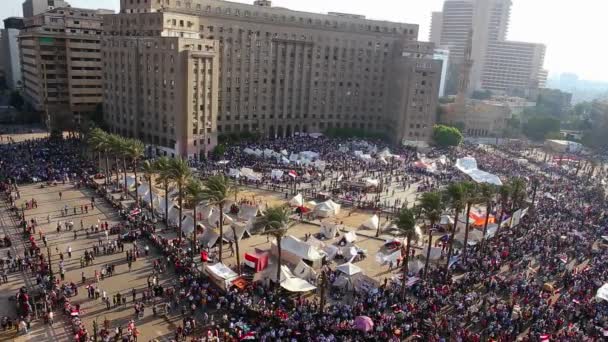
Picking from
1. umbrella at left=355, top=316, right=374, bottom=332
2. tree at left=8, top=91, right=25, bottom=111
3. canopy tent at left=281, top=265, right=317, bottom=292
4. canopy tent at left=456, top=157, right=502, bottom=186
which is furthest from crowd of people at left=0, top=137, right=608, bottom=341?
tree at left=8, top=91, right=25, bottom=111

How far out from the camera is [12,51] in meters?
167

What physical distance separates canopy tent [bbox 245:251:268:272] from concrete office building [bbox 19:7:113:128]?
85971mm

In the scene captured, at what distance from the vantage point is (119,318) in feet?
120

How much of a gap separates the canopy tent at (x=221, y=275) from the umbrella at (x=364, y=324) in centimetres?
1190

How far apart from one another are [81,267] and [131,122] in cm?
6195

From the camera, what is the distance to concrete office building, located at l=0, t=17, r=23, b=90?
16512cm

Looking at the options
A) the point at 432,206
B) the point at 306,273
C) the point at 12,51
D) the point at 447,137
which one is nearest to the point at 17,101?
the point at 12,51

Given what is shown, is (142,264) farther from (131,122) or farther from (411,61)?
(411,61)

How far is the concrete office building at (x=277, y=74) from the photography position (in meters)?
92.8

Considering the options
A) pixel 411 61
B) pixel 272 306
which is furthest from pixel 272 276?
pixel 411 61

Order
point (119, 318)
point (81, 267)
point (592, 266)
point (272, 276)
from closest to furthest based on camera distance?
point (119, 318) < point (272, 276) < point (81, 267) < point (592, 266)

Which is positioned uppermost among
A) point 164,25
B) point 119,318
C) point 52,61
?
point 164,25

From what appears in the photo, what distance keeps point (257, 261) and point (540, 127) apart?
149 m

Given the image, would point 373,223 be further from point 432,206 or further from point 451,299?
point 451,299
